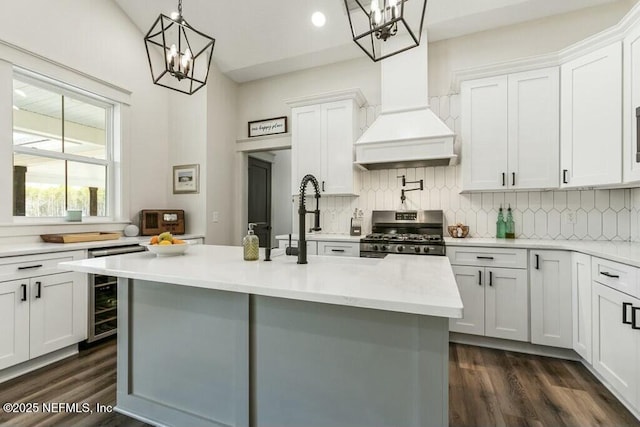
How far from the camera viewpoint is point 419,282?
1255 millimetres

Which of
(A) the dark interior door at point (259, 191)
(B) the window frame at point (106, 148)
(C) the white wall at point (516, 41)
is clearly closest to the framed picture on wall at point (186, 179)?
(B) the window frame at point (106, 148)

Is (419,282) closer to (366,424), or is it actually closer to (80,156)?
(366,424)

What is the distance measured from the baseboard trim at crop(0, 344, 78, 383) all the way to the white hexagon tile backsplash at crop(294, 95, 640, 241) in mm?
2775

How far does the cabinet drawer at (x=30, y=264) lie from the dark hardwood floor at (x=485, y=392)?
2.49ft

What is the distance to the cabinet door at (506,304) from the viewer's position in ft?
8.59

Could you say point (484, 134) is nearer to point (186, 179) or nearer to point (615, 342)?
point (615, 342)

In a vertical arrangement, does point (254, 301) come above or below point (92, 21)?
below

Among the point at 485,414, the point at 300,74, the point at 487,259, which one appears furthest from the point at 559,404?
the point at 300,74

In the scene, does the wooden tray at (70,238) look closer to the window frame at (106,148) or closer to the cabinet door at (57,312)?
the window frame at (106,148)

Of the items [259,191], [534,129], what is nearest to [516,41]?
[534,129]

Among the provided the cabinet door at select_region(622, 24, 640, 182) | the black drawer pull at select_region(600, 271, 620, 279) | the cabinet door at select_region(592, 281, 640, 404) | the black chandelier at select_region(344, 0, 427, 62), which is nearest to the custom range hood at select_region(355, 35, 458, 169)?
the black chandelier at select_region(344, 0, 427, 62)

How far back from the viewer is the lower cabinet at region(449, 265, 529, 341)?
263 centimetres

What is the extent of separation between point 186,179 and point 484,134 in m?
3.62

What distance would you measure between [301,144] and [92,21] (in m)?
2.61
